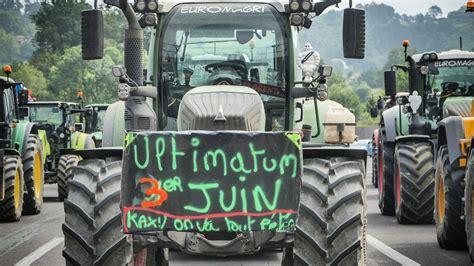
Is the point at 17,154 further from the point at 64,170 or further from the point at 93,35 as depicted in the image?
the point at 93,35

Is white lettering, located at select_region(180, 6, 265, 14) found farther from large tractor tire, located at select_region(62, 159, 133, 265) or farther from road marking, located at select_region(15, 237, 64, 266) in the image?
road marking, located at select_region(15, 237, 64, 266)

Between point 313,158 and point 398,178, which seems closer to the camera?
point 313,158

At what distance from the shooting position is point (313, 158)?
9.67m

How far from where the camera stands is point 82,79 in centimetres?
12962

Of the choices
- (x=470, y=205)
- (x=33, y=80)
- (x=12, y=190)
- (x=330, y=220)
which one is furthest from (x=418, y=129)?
(x=33, y=80)

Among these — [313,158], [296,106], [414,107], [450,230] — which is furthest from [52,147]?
[313,158]

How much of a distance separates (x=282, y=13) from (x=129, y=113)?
1.86 m

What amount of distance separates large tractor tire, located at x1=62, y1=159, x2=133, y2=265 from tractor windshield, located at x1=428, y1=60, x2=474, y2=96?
1200 cm

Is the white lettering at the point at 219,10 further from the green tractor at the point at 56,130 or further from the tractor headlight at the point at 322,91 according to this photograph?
the green tractor at the point at 56,130

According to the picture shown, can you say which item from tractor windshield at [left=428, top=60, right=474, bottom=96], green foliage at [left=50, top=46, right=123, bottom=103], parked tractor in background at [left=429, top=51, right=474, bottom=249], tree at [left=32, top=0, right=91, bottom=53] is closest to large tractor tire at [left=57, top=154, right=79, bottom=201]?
tractor windshield at [left=428, top=60, right=474, bottom=96]

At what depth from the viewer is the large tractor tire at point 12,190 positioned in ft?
71.4

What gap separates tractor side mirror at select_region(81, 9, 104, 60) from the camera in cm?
1134

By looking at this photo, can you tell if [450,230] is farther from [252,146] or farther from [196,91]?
[252,146]

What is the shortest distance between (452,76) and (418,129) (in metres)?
1.05
